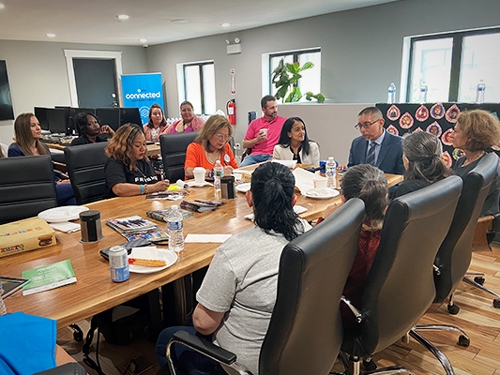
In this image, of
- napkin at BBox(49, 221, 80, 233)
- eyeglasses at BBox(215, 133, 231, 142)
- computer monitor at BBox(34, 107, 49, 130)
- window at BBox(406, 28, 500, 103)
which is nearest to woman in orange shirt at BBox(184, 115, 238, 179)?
eyeglasses at BBox(215, 133, 231, 142)

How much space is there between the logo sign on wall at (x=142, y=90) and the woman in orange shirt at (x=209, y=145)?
6.46 meters

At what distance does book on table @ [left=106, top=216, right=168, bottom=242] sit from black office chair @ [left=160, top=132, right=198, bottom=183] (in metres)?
1.32

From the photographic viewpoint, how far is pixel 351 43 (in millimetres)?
6008

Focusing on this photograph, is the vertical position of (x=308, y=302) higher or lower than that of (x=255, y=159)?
higher

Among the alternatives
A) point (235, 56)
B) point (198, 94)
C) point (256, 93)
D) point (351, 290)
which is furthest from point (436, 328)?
point (198, 94)

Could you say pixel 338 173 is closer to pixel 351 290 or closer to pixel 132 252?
pixel 351 290

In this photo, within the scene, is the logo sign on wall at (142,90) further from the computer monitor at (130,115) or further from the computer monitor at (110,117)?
the computer monitor at (130,115)

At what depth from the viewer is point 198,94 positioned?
9.40 meters

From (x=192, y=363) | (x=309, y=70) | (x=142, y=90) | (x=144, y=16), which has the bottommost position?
(x=192, y=363)

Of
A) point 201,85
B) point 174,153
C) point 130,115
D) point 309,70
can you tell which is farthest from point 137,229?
point 201,85

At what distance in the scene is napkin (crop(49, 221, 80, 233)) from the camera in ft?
6.17

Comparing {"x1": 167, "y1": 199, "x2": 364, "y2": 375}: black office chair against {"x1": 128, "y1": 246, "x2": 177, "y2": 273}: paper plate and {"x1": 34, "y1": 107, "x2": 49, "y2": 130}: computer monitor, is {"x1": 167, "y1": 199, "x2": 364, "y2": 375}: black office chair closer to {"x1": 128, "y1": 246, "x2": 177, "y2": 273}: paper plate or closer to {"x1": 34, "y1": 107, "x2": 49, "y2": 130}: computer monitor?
{"x1": 128, "y1": 246, "x2": 177, "y2": 273}: paper plate

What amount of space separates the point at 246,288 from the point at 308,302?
199 millimetres

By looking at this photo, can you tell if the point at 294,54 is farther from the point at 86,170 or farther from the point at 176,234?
the point at 176,234
